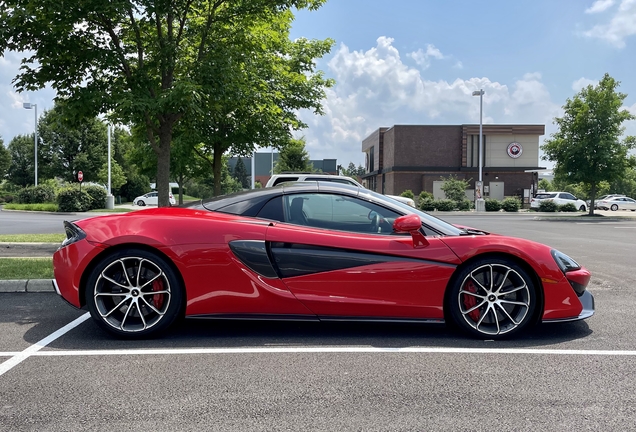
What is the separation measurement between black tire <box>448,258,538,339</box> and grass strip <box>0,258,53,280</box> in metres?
5.10

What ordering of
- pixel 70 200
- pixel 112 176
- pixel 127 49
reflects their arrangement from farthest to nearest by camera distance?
pixel 112 176 → pixel 70 200 → pixel 127 49

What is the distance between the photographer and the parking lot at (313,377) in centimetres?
281

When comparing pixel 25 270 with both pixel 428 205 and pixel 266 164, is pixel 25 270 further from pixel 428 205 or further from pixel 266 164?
pixel 266 164

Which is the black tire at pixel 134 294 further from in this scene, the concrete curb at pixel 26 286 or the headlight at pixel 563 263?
the headlight at pixel 563 263

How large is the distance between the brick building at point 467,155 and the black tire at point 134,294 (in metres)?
48.6

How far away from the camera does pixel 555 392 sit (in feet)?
10.5

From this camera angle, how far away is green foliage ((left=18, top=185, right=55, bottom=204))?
36438mm

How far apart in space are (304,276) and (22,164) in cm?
6146

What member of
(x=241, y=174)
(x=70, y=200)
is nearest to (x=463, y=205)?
(x=70, y=200)

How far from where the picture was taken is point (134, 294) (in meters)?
4.28

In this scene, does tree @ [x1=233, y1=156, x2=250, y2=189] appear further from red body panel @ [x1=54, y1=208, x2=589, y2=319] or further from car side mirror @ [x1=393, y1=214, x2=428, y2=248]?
car side mirror @ [x1=393, y1=214, x2=428, y2=248]

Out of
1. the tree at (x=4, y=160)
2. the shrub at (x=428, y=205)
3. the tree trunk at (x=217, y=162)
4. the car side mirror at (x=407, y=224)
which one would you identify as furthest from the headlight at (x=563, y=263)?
the tree at (x=4, y=160)

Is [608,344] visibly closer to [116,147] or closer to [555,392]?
[555,392]

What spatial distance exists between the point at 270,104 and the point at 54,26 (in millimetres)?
5631
